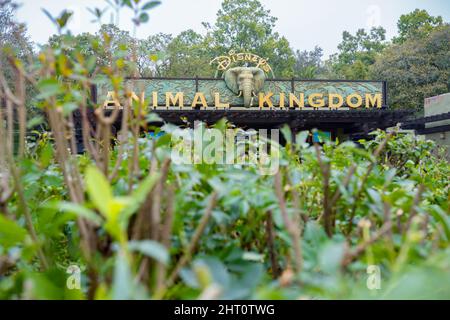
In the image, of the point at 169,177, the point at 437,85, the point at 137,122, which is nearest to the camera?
the point at 137,122

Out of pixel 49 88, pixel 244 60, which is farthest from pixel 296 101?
pixel 49 88

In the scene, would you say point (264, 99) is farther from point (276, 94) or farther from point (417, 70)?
point (417, 70)

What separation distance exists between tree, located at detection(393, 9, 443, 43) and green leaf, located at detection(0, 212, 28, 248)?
29362mm

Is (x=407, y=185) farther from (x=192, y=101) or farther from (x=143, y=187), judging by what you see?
(x=192, y=101)

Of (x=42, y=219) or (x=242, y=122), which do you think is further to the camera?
(x=242, y=122)

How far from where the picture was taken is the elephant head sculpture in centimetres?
1250

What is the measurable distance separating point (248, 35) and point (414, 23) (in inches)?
410

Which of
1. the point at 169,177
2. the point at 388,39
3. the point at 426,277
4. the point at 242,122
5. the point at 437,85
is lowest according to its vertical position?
the point at 426,277

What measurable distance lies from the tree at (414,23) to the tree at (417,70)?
→ 10.3 feet

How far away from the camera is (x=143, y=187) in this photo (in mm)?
448

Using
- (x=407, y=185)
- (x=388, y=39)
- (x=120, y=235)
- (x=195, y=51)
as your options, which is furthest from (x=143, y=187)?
(x=388, y=39)

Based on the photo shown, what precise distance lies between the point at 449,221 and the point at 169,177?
0.51 metres

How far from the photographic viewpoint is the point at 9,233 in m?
Result: 0.57

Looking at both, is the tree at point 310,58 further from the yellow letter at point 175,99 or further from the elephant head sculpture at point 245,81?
the yellow letter at point 175,99
